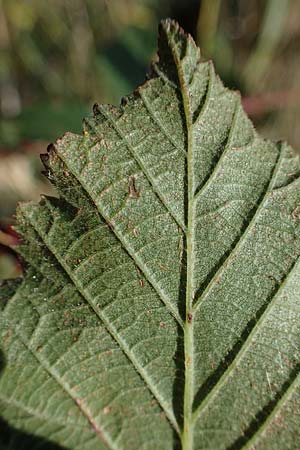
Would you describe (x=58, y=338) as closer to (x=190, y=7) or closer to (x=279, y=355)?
(x=279, y=355)

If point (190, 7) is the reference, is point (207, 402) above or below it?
below

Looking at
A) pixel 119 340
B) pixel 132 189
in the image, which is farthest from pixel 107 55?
pixel 119 340

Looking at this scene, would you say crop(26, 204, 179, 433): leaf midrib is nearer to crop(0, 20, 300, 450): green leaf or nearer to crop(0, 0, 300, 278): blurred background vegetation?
crop(0, 20, 300, 450): green leaf

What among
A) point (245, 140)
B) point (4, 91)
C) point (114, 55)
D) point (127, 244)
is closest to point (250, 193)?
point (245, 140)

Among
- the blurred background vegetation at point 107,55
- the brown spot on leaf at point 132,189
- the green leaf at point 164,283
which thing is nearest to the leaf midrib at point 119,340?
the green leaf at point 164,283

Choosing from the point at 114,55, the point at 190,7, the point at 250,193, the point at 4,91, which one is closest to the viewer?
the point at 250,193

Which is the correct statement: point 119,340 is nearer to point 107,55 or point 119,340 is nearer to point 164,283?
point 164,283

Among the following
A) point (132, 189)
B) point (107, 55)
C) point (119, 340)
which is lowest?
point (119, 340)
